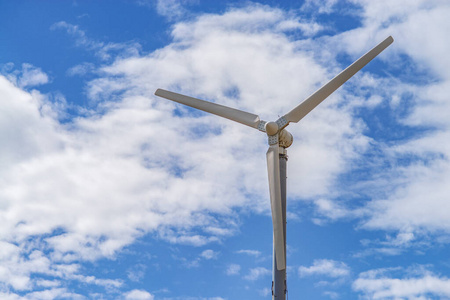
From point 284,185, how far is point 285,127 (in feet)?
13.4

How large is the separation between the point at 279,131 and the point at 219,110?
535 cm

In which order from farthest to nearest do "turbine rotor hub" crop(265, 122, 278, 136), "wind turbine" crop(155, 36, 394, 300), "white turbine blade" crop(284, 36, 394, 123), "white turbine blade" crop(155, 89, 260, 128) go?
"white turbine blade" crop(155, 89, 260, 128) < "white turbine blade" crop(284, 36, 394, 123) < "turbine rotor hub" crop(265, 122, 278, 136) < "wind turbine" crop(155, 36, 394, 300)

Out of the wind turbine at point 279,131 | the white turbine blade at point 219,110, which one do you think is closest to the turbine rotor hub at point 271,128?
the wind turbine at point 279,131

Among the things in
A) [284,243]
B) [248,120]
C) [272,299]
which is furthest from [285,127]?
[272,299]

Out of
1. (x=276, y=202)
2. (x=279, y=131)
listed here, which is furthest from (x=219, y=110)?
(x=276, y=202)

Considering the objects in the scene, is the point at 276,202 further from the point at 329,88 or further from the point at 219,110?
the point at 329,88

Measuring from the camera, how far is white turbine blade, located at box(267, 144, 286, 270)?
36000 mm

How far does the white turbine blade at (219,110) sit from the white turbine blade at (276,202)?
296 cm

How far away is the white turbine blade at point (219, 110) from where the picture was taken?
41.1 m

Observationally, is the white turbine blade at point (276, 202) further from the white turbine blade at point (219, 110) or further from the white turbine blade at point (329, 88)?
the white turbine blade at point (219, 110)

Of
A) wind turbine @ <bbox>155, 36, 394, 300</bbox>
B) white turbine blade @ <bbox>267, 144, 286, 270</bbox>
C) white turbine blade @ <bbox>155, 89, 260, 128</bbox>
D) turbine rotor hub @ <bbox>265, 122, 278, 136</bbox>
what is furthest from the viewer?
white turbine blade @ <bbox>155, 89, 260, 128</bbox>

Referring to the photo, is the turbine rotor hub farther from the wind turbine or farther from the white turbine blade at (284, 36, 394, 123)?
the white turbine blade at (284, 36, 394, 123)

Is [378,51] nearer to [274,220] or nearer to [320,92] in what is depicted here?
[320,92]

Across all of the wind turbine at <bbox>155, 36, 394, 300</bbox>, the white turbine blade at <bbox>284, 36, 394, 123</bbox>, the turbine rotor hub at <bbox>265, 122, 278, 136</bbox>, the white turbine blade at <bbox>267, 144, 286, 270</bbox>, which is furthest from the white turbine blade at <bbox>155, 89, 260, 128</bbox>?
the white turbine blade at <bbox>267, 144, 286, 270</bbox>
